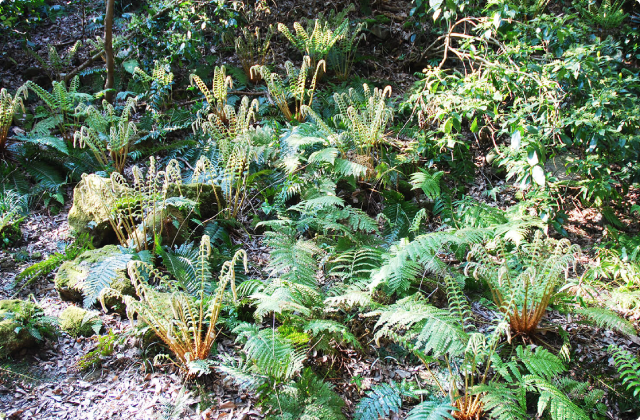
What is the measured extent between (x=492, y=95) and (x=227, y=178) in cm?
249

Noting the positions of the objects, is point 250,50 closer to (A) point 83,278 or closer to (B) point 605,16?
(A) point 83,278

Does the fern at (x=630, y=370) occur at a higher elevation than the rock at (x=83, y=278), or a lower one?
lower

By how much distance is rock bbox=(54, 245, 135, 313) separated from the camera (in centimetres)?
313

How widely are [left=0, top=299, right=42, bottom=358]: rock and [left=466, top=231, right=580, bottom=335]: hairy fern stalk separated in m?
2.82

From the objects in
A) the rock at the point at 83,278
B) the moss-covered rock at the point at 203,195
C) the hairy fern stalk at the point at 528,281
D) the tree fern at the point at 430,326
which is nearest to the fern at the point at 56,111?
the moss-covered rock at the point at 203,195

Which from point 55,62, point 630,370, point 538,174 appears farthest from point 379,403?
point 55,62

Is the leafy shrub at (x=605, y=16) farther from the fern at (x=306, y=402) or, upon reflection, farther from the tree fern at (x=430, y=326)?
the fern at (x=306, y=402)

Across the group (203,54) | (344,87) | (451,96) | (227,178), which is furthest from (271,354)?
(203,54)

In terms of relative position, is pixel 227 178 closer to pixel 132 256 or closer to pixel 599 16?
pixel 132 256

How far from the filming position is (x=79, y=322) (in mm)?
3049

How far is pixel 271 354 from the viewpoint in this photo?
2.45m

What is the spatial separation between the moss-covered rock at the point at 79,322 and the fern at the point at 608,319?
319cm

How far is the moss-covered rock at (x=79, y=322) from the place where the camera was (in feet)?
9.90

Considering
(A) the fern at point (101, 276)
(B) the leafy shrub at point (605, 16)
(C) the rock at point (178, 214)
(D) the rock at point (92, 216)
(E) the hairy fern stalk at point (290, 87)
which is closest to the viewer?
(A) the fern at point (101, 276)
